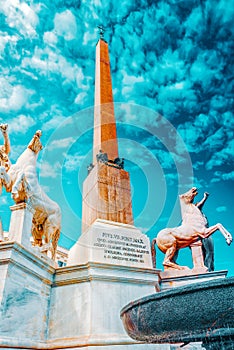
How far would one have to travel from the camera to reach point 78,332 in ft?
19.2

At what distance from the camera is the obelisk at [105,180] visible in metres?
8.81

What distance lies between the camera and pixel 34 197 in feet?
22.2

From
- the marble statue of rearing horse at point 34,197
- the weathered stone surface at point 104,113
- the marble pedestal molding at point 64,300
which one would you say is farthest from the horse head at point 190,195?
the marble statue of rearing horse at point 34,197

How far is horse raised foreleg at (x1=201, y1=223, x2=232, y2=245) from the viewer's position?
815 centimetres

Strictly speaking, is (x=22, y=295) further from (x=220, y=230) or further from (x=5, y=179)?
(x=220, y=230)

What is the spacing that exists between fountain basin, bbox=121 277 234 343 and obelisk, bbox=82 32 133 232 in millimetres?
5493

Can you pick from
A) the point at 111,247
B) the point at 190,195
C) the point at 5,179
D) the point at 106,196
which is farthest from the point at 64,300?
the point at 190,195

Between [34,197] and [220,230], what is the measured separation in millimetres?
5216

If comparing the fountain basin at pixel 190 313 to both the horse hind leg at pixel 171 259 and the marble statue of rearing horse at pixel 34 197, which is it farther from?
the horse hind leg at pixel 171 259

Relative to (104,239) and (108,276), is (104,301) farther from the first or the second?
(104,239)

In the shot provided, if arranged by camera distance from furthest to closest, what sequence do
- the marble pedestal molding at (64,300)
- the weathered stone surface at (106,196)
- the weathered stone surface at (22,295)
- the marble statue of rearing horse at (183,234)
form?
the weathered stone surface at (106,196)
the marble statue of rearing horse at (183,234)
the marble pedestal molding at (64,300)
the weathered stone surface at (22,295)

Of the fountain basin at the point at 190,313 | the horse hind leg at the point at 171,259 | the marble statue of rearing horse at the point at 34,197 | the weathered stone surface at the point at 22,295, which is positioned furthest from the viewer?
the horse hind leg at the point at 171,259

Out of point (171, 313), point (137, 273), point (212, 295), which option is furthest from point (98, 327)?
point (212, 295)

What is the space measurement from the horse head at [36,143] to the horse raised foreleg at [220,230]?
527 centimetres
